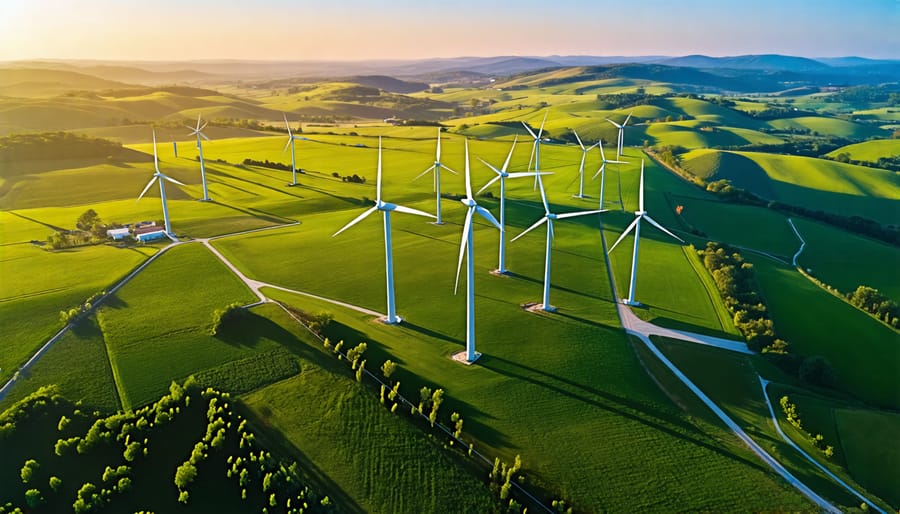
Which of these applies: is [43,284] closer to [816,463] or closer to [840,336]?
[816,463]

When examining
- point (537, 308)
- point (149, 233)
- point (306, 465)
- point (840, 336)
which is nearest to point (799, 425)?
point (840, 336)

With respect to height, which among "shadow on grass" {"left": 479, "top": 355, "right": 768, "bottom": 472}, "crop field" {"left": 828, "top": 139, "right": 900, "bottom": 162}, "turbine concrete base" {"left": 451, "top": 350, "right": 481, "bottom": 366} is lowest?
"shadow on grass" {"left": 479, "top": 355, "right": 768, "bottom": 472}

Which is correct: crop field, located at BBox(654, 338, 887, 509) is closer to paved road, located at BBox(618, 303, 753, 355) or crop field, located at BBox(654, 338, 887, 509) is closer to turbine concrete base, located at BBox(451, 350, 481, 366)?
paved road, located at BBox(618, 303, 753, 355)

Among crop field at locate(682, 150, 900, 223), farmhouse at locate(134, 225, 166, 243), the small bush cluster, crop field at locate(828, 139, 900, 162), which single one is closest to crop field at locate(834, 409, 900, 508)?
the small bush cluster

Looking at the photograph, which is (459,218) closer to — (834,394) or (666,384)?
(666,384)

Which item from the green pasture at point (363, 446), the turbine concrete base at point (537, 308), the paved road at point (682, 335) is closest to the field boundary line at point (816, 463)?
the paved road at point (682, 335)

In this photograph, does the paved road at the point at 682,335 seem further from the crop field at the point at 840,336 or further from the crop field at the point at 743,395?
the crop field at the point at 840,336
